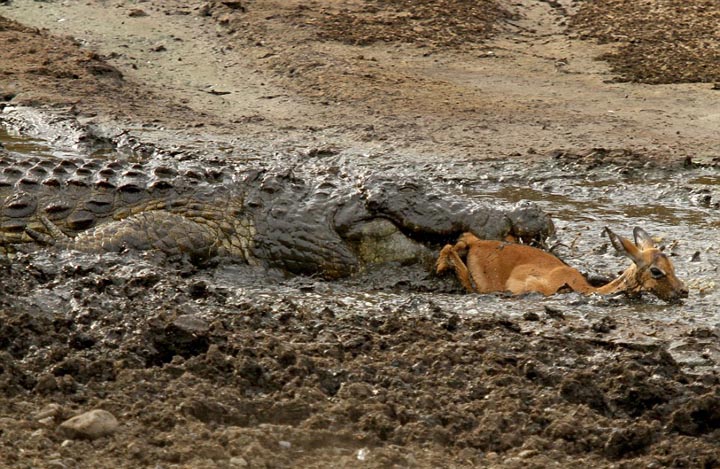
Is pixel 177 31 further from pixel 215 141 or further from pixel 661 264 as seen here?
pixel 661 264

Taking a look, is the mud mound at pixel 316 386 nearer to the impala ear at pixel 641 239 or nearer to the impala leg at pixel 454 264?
the impala leg at pixel 454 264

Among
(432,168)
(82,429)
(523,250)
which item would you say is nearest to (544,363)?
(523,250)

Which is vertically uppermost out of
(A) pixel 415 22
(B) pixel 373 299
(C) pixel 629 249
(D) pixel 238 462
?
(D) pixel 238 462

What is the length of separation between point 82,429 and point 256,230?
2588mm

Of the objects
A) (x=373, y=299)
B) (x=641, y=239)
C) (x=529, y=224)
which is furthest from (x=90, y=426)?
(x=641, y=239)

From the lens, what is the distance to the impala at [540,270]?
577cm

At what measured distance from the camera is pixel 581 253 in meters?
6.73

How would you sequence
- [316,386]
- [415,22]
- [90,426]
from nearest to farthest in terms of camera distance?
1. [90,426]
2. [316,386]
3. [415,22]

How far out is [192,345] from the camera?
462 centimetres

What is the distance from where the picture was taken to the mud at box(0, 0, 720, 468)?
3969 millimetres

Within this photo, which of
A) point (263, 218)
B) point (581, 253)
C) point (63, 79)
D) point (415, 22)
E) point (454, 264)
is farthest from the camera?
point (415, 22)

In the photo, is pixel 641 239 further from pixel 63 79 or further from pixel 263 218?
pixel 63 79

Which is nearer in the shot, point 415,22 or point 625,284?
point 625,284

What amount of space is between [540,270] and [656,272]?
1.93 ft
